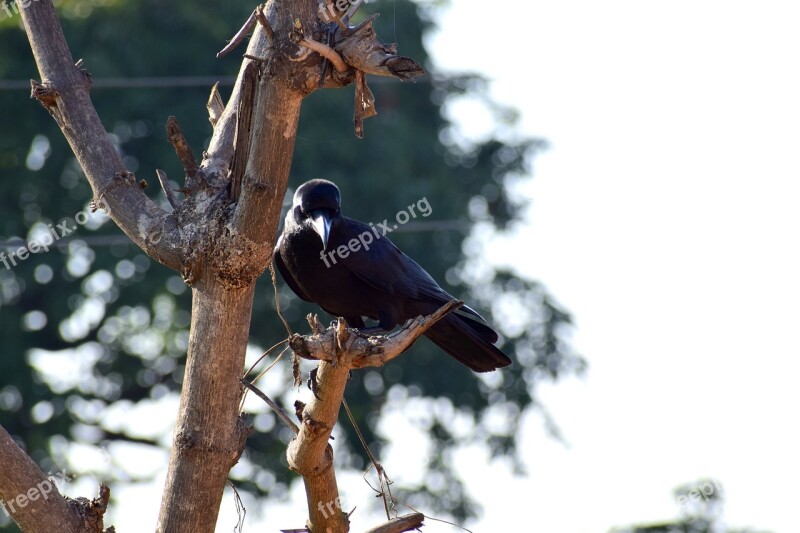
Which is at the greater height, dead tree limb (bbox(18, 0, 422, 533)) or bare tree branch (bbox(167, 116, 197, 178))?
bare tree branch (bbox(167, 116, 197, 178))

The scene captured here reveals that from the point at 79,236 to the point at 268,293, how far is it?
7.24ft

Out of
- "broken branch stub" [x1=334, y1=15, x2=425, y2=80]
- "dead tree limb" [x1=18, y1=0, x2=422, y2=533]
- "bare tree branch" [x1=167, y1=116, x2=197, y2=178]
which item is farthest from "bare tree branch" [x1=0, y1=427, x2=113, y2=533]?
"broken branch stub" [x1=334, y1=15, x2=425, y2=80]

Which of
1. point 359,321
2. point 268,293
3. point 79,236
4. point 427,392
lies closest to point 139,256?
point 79,236

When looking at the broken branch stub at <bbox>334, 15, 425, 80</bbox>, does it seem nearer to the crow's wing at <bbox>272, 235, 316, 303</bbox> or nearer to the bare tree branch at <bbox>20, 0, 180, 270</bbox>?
the bare tree branch at <bbox>20, 0, 180, 270</bbox>

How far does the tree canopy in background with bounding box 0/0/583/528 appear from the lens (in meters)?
12.6

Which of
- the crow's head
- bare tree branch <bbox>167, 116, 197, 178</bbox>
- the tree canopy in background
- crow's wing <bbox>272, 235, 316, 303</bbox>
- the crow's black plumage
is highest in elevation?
the tree canopy in background

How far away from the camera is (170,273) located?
1279 cm

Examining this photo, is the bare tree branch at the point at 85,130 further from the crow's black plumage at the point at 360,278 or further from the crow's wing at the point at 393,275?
the crow's wing at the point at 393,275

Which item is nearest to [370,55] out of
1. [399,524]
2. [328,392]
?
[328,392]

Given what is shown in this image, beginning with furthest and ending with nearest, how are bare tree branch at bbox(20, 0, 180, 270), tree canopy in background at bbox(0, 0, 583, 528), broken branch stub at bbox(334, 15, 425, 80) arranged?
tree canopy in background at bbox(0, 0, 583, 528) → bare tree branch at bbox(20, 0, 180, 270) → broken branch stub at bbox(334, 15, 425, 80)

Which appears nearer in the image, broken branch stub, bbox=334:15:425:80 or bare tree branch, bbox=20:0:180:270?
Answer: broken branch stub, bbox=334:15:425:80

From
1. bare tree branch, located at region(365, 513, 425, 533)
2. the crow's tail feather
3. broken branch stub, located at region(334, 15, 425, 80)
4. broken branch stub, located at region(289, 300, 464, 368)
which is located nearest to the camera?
broken branch stub, located at region(289, 300, 464, 368)

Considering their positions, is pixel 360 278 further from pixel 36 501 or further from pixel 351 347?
pixel 36 501

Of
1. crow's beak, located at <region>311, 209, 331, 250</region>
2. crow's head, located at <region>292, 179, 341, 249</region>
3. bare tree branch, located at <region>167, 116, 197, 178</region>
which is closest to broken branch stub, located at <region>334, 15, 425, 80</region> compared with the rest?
bare tree branch, located at <region>167, 116, 197, 178</region>
